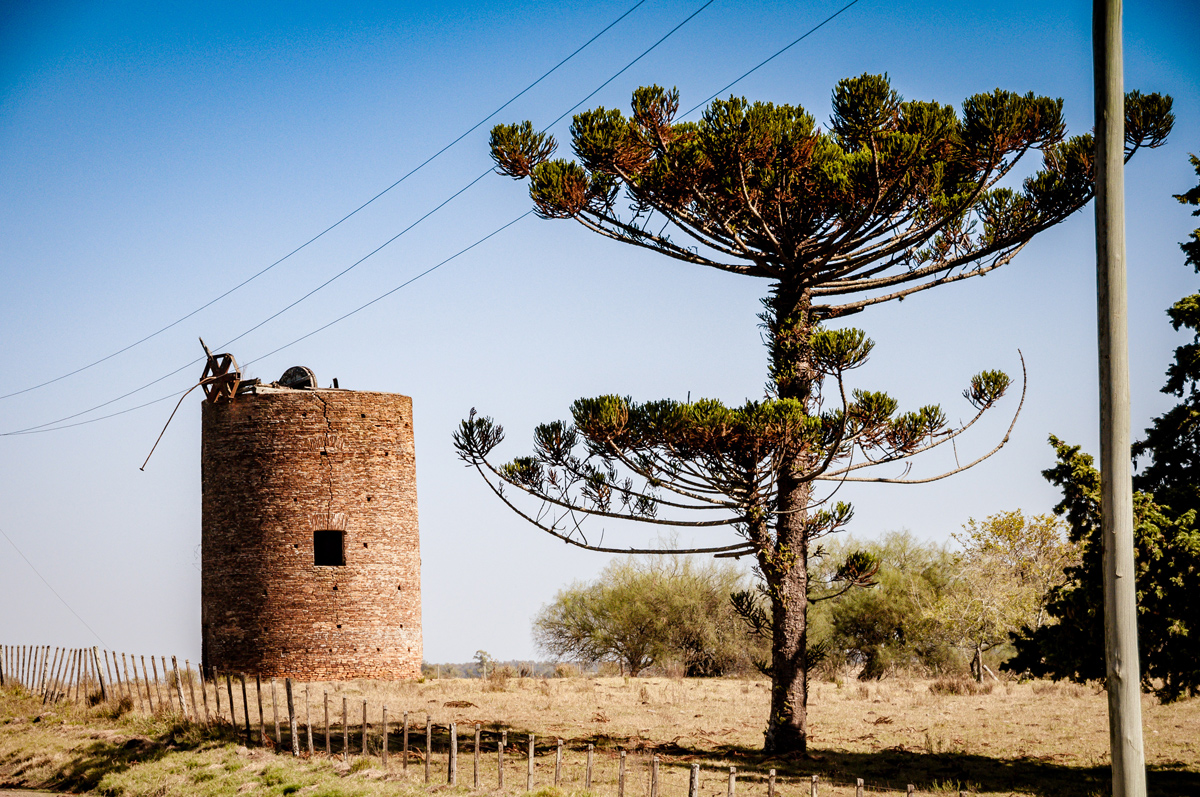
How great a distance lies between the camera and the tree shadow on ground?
11.3 meters

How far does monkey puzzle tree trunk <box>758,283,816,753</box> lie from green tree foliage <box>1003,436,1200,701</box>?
3002mm

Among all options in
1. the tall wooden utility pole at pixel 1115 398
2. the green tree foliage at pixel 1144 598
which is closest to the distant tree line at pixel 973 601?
the green tree foliage at pixel 1144 598

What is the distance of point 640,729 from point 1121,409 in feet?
41.0

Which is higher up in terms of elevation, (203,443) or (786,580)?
(203,443)

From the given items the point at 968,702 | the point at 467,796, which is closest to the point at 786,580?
the point at 467,796

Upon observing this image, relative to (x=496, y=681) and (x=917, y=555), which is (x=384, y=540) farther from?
(x=917, y=555)

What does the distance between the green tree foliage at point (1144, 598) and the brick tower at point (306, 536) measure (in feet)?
48.4

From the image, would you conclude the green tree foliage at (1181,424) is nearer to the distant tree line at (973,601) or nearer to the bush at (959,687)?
the distant tree line at (973,601)

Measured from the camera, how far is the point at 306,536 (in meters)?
22.7

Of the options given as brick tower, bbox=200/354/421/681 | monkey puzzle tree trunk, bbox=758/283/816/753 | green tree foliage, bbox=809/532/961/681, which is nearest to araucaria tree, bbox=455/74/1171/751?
monkey puzzle tree trunk, bbox=758/283/816/753

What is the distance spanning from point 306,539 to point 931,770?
1470cm

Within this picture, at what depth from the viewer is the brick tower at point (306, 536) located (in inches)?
884

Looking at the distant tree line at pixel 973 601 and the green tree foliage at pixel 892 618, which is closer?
the distant tree line at pixel 973 601

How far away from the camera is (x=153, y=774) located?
14.5 m
